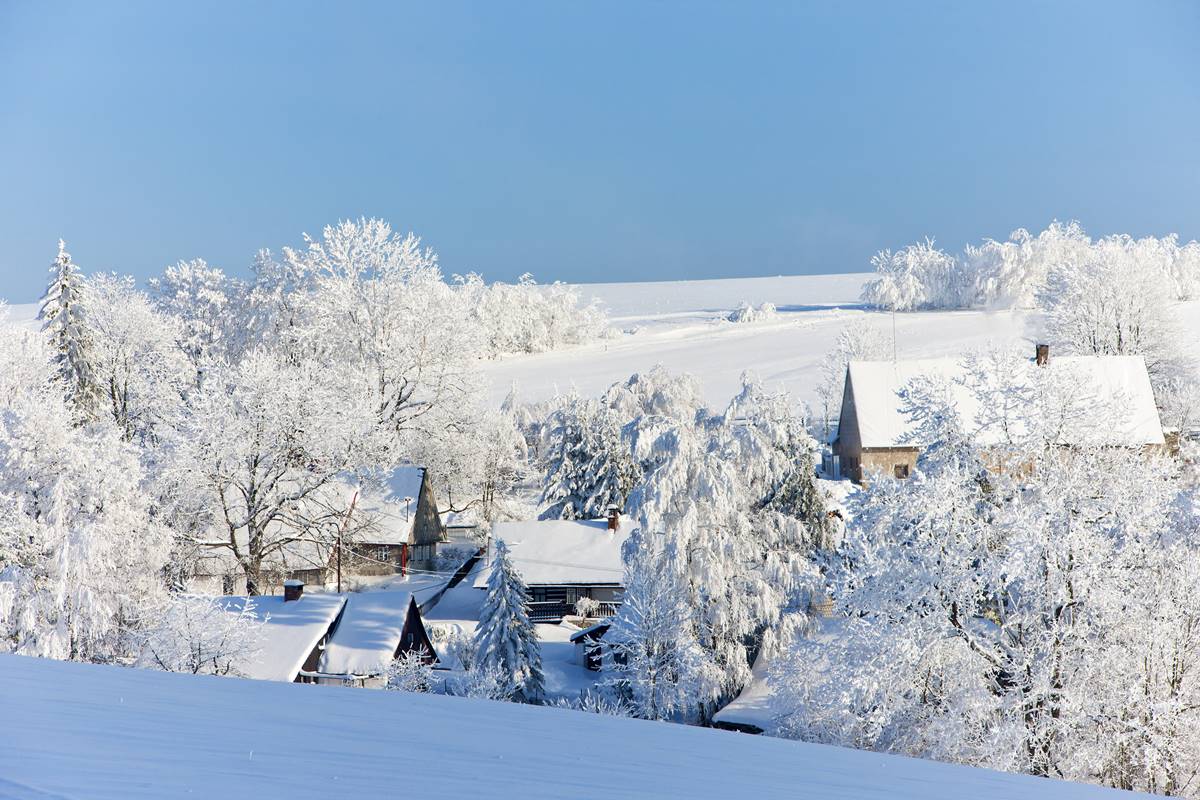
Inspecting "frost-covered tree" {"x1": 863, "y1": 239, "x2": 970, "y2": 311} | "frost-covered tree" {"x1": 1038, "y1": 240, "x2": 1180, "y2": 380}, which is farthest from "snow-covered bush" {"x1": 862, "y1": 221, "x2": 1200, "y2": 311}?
"frost-covered tree" {"x1": 1038, "y1": 240, "x2": 1180, "y2": 380}

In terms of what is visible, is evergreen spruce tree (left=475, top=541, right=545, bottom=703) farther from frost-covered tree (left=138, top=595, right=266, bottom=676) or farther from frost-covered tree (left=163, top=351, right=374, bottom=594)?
frost-covered tree (left=163, top=351, right=374, bottom=594)

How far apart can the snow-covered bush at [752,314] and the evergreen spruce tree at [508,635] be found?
272ft

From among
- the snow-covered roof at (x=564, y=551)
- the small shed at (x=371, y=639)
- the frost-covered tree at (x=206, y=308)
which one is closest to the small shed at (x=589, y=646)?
the snow-covered roof at (x=564, y=551)

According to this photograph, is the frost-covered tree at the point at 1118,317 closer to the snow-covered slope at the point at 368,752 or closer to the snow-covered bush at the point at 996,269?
the snow-covered bush at the point at 996,269

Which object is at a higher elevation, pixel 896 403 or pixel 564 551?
pixel 896 403

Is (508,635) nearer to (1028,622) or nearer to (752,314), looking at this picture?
(1028,622)

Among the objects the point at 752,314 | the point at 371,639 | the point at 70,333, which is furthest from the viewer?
the point at 752,314

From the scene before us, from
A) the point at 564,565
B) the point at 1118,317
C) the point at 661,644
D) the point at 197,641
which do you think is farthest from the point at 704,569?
the point at 1118,317

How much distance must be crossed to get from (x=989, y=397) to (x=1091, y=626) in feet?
12.2

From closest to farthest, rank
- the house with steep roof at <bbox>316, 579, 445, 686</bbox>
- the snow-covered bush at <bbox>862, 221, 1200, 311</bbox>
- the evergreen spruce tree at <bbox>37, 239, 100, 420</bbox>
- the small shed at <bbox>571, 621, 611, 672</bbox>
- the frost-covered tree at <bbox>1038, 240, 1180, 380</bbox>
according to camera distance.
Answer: the house with steep roof at <bbox>316, 579, 445, 686</bbox>, the small shed at <bbox>571, 621, 611, 672</bbox>, the evergreen spruce tree at <bbox>37, 239, 100, 420</bbox>, the frost-covered tree at <bbox>1038, 240, 1180, 380</bbox>, the snow-covered bush at <bbox>862, 221, 1200, 311</bbox>

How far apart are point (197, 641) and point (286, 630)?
371cm

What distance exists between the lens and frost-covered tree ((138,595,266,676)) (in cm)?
1730

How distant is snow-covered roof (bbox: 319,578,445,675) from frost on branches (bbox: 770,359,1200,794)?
10773 mm

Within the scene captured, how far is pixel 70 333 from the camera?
38.3 m
